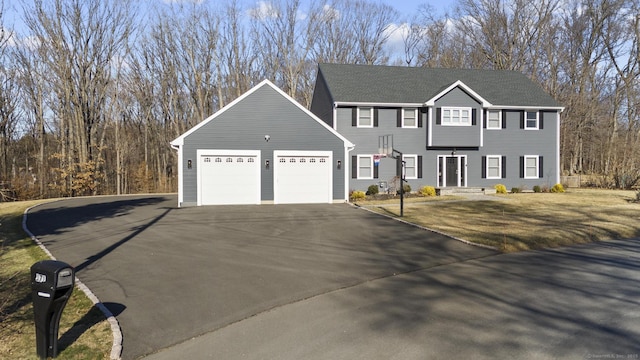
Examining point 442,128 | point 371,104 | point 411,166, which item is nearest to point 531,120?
point 442,128

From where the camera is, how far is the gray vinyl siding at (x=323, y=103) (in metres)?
25.8

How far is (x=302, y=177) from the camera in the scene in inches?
821

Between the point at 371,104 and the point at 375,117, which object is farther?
the point at 375,117

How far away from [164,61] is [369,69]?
69.5ft

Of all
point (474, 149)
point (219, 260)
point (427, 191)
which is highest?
point (474, 149)

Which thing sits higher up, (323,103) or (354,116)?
(323,103)

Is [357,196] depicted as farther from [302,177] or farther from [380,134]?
[380,134]

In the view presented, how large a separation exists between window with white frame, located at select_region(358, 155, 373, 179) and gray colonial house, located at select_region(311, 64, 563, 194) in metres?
0.06

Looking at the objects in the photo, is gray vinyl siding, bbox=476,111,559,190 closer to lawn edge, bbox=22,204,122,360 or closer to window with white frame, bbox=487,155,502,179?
window with white frame, bbox=487,155,502,179

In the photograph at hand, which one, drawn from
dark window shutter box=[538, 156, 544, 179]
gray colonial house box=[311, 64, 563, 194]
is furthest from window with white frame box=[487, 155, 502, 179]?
dark window shutter box=[538, 156, 544, 179]

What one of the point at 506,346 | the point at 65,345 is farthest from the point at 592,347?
the point at 65,345

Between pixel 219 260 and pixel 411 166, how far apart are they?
60.0 ft

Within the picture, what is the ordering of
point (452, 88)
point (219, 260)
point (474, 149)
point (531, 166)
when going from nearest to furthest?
point (219, 260)
point (452, 88)
point (474, 149)
point (531, 166)

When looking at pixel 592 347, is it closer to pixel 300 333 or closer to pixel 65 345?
pixel 300 333
